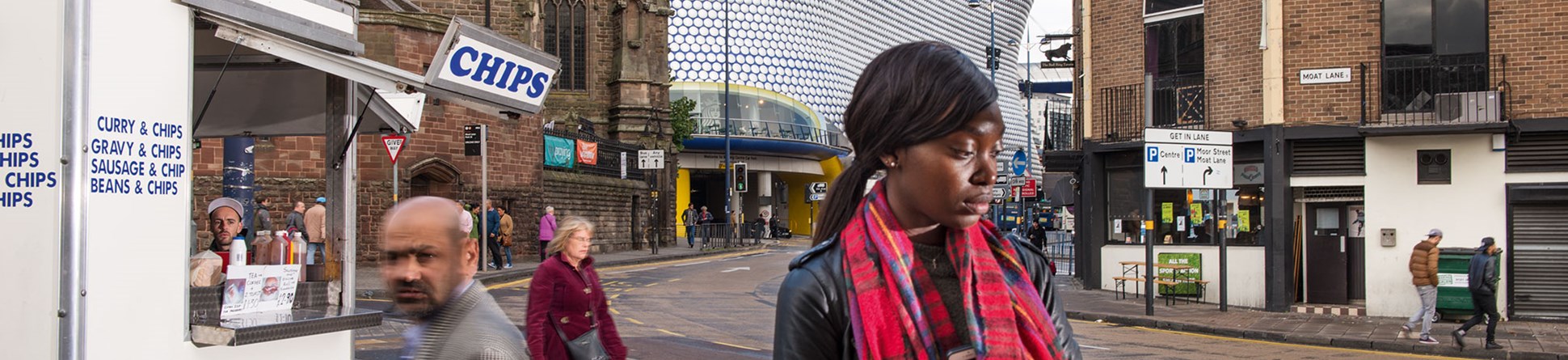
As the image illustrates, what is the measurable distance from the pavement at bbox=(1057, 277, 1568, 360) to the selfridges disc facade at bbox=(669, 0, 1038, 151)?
3873cm

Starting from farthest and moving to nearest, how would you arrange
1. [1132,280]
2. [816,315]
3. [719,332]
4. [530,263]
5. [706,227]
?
[706,227] < [530,263] < [1132,280] < [719,332] < [816,315]

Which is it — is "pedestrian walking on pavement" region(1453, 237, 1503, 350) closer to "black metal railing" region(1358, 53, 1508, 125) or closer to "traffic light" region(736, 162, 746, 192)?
"black metal railing" region(1358, 53, 1508, 125)

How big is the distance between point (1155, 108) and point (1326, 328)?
239 inches

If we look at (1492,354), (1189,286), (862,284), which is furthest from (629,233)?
(862,284)

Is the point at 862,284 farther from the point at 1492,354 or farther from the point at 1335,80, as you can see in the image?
the point at 1335,80

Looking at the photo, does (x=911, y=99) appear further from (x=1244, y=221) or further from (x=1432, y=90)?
(x=1244, y=221)

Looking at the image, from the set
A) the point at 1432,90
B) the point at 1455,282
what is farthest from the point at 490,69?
the point at 1432,90

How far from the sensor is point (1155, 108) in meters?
21.5

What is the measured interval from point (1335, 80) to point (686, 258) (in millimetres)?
21461

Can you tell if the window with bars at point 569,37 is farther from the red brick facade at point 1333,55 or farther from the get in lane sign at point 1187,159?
the get in lane sign at point 1187,159

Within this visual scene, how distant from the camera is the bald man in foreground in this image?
337 cm

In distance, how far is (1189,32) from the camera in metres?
20.8

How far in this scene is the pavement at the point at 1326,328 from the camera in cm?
1444

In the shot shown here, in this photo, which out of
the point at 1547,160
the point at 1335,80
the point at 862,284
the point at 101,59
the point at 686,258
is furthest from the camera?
the point at 686,258
